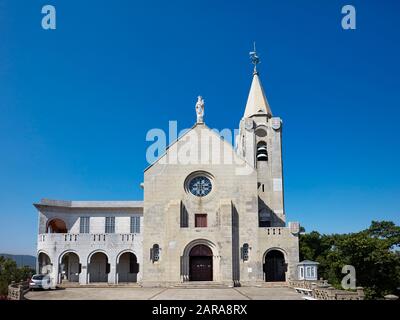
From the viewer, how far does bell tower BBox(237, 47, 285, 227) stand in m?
41.7

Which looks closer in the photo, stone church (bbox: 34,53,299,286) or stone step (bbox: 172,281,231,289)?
Result: stone step (bbox: 172,281,231,289)

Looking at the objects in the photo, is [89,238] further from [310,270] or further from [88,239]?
[310,270]

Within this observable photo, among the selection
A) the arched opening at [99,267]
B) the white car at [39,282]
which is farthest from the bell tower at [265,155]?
the white car at [39,282]

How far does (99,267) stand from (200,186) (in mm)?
13865

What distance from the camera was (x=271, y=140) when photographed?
43312 mm

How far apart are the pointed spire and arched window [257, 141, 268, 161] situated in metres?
3.65

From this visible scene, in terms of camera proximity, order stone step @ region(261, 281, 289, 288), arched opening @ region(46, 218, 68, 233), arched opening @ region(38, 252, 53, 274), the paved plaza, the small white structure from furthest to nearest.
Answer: arched opening @ region(46, 218, 68, 233) → arched opening @ region(38, 252, 53, 274) → stone step @ region(261, 281, 289, 288) → the small white structure → the paved plaza

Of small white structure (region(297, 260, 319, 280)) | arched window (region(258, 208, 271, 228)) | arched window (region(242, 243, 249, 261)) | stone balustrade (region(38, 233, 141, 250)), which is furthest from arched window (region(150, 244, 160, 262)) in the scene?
small white structure (region(297, 260, 319, 280))

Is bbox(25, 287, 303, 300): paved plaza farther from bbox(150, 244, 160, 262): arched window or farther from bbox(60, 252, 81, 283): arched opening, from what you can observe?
bbox(60, 252, 81, 283): arched opening

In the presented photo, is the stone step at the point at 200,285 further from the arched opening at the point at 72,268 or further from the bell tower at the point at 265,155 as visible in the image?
the arched opening at the point at 72,268

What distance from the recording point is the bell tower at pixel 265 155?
41.7 m

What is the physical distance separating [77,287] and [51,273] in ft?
14.6

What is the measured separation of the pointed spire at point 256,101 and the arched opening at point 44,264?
1033 inches
